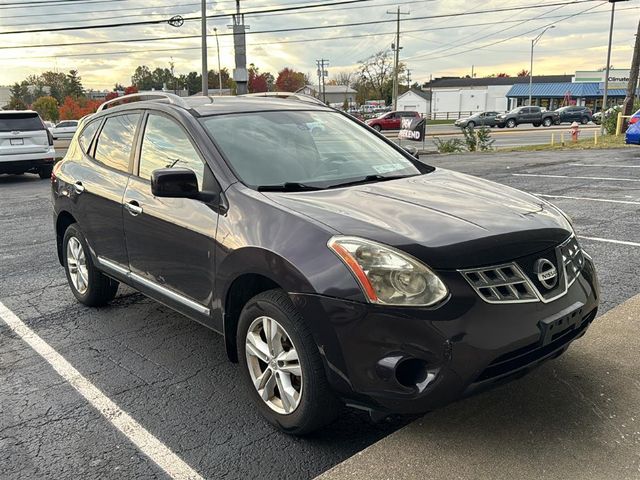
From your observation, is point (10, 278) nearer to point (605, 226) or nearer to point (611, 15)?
point (605, 226)

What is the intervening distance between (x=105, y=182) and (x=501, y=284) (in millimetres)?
3108

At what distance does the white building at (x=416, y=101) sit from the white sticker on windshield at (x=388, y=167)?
88.7 metres

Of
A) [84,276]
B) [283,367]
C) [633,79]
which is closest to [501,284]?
[283,367]

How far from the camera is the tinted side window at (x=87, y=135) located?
16.2 ft

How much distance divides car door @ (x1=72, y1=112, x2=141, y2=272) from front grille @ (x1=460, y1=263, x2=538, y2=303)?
8.66 ft

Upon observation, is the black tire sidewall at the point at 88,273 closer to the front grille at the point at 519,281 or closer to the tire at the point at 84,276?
the tire at the point at 84,276

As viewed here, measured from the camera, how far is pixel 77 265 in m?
5.08

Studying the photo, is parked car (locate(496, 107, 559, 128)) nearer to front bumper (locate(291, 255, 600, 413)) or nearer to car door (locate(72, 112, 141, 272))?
car door (locate(72, 112, 141, 272))

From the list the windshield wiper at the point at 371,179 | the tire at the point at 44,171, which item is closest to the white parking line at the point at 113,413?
the windshield wiper at the point at 371,179

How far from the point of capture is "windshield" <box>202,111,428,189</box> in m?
3.46

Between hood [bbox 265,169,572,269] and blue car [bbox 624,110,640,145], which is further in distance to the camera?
blue car [bbox 624,110,640,145]

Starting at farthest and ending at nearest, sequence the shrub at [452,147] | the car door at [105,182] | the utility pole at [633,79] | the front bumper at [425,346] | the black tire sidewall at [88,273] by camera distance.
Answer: the utility pole at [633,79] < the shrub at [452,147] < the black tire sidewall at [88,273] < the car door at [105,182] < the front bumper at [425,346]

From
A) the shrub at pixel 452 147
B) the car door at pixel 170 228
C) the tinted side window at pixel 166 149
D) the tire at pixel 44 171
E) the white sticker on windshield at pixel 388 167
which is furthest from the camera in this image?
the shrub at pixel 452 147

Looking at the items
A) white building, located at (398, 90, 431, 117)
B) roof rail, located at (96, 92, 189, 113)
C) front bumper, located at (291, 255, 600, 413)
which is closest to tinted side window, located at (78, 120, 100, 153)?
roof rail, located at (96, 92, 189, 113)
